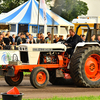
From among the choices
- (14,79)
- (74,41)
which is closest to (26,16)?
(74,41)

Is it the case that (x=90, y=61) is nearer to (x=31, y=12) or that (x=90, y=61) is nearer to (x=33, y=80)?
(x=33, y=80)

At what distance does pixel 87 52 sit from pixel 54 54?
1.09m

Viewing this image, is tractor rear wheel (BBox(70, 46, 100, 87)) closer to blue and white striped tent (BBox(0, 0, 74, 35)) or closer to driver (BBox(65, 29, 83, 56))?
driver (BBox(65, 29, 83, 56))

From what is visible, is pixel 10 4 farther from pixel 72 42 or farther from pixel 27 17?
pixel 72 42

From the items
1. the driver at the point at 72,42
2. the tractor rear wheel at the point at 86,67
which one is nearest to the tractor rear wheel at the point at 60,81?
the tractor rear wheel at the point at 86,67

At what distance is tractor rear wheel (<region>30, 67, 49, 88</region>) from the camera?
34.4 feet

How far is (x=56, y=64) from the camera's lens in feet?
37.2

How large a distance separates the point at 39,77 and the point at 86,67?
1683mm

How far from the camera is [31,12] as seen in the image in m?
31.8

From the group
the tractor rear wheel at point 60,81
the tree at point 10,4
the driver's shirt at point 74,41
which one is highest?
the tree at point 10,4

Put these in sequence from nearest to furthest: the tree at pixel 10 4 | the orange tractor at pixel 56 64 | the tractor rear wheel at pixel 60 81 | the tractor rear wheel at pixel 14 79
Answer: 1. the orange tractor at pixel 56 64
2. the tractor rear wheel at pixel 14 79
3. the tractor rear wheel at pixel 60 81
4. the tree at pixel 10 4

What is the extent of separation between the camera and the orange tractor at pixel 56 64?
35.3 feet

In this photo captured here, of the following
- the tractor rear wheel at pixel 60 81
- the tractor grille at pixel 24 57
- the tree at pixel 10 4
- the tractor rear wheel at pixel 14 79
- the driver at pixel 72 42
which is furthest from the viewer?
the tree at pixel 10 4

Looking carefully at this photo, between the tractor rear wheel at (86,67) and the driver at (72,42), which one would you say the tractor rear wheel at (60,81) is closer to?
the tractor rear wheel at (86,67)
